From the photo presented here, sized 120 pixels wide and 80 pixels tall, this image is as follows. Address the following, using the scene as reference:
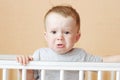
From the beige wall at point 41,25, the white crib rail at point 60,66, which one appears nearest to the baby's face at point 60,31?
the white crib rail at point 60,66

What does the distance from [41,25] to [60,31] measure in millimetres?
Answer: 616

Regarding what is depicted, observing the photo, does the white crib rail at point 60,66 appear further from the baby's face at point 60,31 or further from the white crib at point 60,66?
the baby's face at point 60,31

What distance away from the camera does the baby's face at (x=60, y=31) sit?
3.23 ft

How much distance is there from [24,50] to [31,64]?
696mm

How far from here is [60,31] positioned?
0.98 m

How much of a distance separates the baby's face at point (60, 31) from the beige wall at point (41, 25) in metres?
0.54

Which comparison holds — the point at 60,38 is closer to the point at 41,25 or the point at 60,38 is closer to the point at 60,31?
the point at 60,31

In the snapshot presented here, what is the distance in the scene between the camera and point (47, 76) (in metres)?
1.03

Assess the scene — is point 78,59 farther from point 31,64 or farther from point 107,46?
point 107,46

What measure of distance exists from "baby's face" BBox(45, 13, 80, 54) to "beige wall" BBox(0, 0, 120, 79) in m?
0.54

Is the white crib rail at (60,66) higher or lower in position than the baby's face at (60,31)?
lower

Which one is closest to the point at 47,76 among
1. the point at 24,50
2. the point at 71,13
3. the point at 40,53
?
the point at 40,53

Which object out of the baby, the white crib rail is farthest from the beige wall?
the white crib rail

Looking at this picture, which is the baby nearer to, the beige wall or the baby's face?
the baby's face
